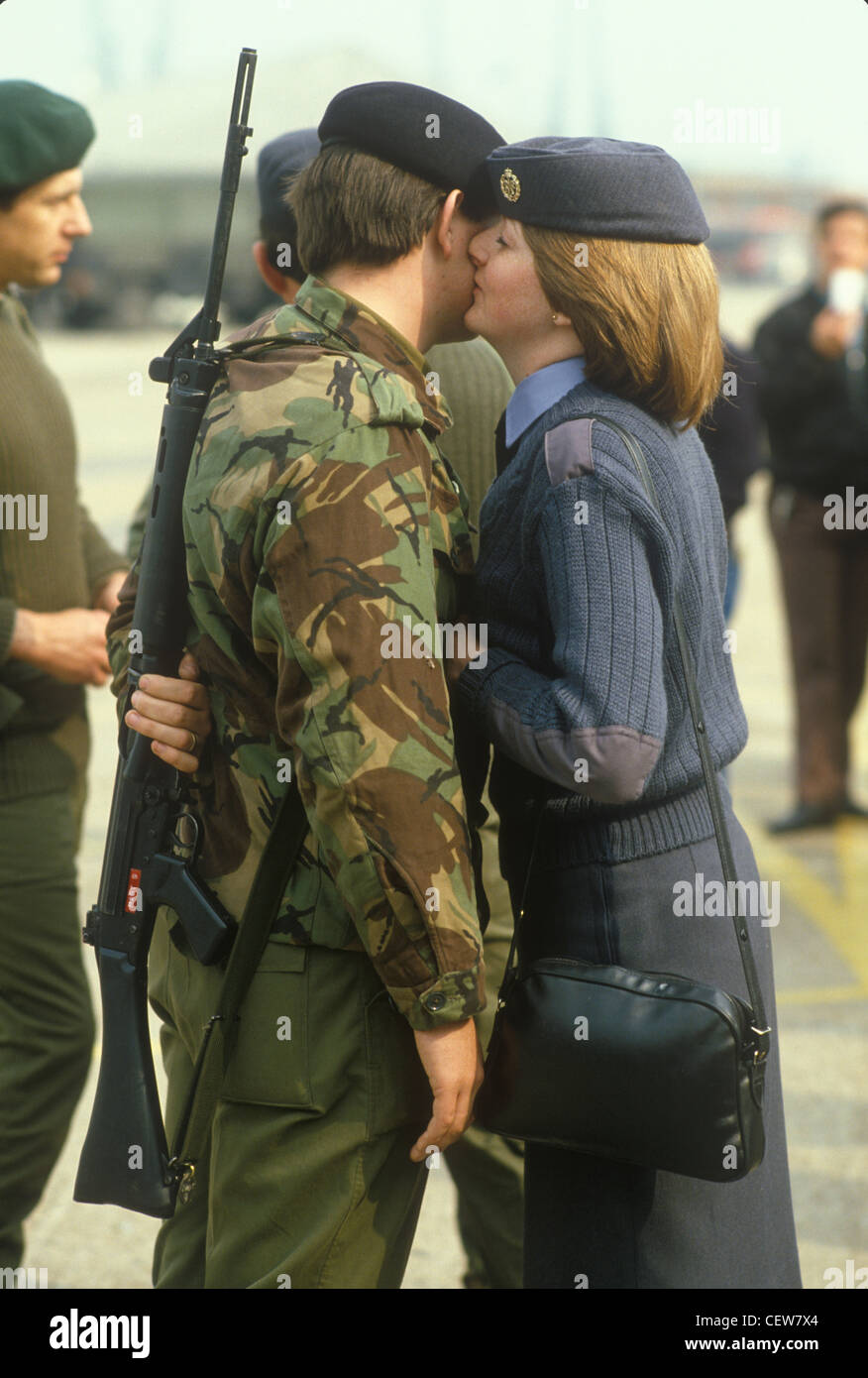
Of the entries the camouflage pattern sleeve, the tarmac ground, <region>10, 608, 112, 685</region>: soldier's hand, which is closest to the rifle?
the camouflage pattern sleeve

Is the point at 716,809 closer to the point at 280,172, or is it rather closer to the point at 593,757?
the point at 593,757

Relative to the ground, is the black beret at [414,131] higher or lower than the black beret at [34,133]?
lower

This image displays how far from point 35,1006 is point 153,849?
0.83m

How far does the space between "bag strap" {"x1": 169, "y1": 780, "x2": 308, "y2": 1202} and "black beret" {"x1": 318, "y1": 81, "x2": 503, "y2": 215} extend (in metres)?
0.81

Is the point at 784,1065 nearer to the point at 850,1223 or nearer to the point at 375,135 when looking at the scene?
the point at 850,1223

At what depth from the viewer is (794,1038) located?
13.2ft

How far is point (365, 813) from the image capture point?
172cm

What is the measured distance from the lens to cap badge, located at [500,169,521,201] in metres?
1.86

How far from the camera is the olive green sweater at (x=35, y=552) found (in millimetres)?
2662

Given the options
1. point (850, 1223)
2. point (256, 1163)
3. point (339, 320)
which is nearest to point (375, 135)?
point (339, 320)

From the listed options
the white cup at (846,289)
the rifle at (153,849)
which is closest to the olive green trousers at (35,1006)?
the rifle at (153,849)

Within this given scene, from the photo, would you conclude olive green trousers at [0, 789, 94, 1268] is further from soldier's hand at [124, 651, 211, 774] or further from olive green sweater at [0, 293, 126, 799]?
soldier's hand at [124, 651, 211, 774]

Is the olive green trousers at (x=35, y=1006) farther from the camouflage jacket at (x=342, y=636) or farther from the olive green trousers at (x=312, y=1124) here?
the camouflage jacket at (x=342, y=636)

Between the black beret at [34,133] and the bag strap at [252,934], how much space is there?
1.50 m
